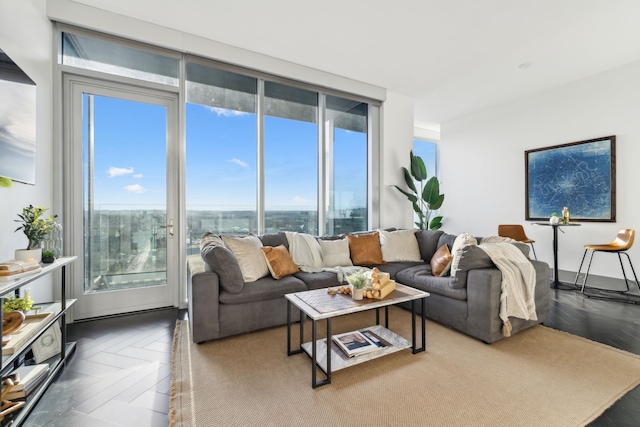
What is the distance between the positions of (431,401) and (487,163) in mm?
5289

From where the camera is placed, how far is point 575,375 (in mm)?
1851

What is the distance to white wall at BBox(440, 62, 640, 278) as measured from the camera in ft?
12.9

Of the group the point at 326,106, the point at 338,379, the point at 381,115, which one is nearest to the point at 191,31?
the point at 326,106

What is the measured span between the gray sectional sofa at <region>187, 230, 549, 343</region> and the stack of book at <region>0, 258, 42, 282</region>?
96cm

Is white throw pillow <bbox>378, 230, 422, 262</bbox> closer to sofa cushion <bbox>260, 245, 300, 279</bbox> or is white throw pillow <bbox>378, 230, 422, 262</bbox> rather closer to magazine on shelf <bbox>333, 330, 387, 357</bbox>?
sofa cushion <bbox>260, 245, 300, 279</bbox>

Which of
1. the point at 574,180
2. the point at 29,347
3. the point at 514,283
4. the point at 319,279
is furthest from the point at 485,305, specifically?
the point at 574,180

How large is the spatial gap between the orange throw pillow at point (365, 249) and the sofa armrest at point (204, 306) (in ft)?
5.79

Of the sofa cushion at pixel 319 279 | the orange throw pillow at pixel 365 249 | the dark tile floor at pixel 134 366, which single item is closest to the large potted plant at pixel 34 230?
the dark tile floor at pixel 134 366

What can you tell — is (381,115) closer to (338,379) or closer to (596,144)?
(596,144)

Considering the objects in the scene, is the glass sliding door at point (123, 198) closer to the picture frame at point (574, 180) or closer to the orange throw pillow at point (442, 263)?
the orange throw pillow at point (442, 263)

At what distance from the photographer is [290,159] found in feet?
13.3

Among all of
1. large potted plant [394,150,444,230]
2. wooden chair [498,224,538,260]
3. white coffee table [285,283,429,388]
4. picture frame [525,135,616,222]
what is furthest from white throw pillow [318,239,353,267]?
picture frame [525,135,616,222]

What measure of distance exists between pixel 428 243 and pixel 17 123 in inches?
158

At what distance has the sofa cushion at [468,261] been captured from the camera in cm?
242
